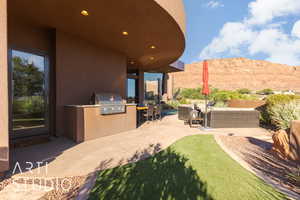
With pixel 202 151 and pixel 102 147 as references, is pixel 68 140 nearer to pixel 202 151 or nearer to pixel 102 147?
pixel 102 147

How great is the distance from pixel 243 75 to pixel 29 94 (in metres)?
57.5

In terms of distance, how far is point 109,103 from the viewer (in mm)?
5059

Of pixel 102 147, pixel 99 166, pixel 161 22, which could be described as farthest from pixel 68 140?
pixel 161 22

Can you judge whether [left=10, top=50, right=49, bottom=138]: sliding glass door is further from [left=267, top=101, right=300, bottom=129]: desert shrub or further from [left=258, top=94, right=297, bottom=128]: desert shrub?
[left=258, top=94, right=297, bottom=128]: desert shrub

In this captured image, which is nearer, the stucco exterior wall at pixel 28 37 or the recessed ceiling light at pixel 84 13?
the recessed ceiling light at pixel 84 13

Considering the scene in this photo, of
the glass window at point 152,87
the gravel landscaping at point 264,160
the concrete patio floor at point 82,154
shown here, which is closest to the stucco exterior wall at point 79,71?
the concrete patio floor at point 82,154

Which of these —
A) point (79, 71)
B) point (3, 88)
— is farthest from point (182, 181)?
point (79, 71)

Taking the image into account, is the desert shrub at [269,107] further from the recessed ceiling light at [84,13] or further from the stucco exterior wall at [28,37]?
the stucco exterior wall at [28,37]

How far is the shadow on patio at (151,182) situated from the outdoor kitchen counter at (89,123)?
1.84 meters

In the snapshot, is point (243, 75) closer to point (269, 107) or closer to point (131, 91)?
point (269, 107)

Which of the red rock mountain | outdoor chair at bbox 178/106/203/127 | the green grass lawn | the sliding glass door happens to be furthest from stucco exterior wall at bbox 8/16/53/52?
the red rock mountain

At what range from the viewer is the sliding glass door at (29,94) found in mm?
4301

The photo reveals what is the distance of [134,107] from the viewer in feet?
19.7

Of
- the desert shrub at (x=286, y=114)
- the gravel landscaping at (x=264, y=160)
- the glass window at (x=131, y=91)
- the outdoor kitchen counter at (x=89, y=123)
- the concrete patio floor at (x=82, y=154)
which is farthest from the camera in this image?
the glass window at (x=131, y=91)
